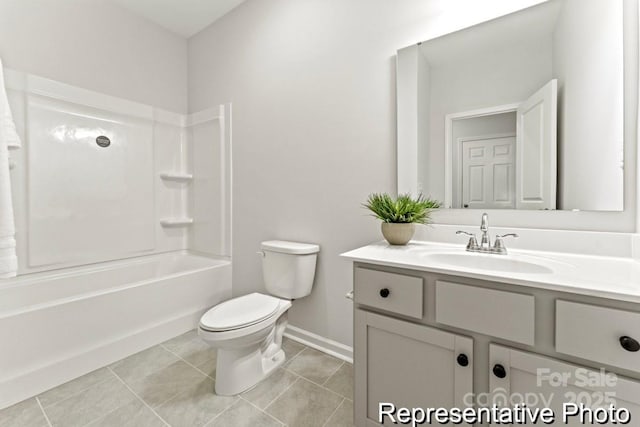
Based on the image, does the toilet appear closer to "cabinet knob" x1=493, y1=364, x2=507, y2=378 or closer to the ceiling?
"cabinet knob" x1=493, y1=364, x2=507, y2=378

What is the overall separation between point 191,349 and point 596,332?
6.97 feet

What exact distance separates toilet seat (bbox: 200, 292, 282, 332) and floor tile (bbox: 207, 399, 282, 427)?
39cm

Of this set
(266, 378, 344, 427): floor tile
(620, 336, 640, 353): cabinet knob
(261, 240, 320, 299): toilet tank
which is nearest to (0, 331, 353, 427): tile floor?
(266, 378, 344, 427): floor tile

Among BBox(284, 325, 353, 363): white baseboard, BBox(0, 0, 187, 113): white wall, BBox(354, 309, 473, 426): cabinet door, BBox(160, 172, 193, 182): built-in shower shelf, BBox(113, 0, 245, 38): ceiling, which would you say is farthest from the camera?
BBox(160, 172, 193, 182): built-in shower shelf

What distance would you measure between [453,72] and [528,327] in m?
1.23

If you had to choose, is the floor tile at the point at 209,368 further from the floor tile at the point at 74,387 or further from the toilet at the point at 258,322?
the floor tile at the point at 74,387

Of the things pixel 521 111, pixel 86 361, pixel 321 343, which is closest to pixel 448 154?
pixel 521 111

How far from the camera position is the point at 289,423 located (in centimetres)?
132

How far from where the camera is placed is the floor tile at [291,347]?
6.23 ft

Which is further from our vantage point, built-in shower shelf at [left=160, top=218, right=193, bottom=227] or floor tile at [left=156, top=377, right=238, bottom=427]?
built-in shower shelf at [left=160, top=218, right=193, bottom=227]

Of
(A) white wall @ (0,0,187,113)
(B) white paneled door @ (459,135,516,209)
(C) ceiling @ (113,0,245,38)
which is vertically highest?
(C) ceiling @ (113,0,245,38)

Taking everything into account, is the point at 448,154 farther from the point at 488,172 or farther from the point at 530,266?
the point at 530,266

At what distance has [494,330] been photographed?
2.89ft

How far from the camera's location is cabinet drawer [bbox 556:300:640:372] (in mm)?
708
